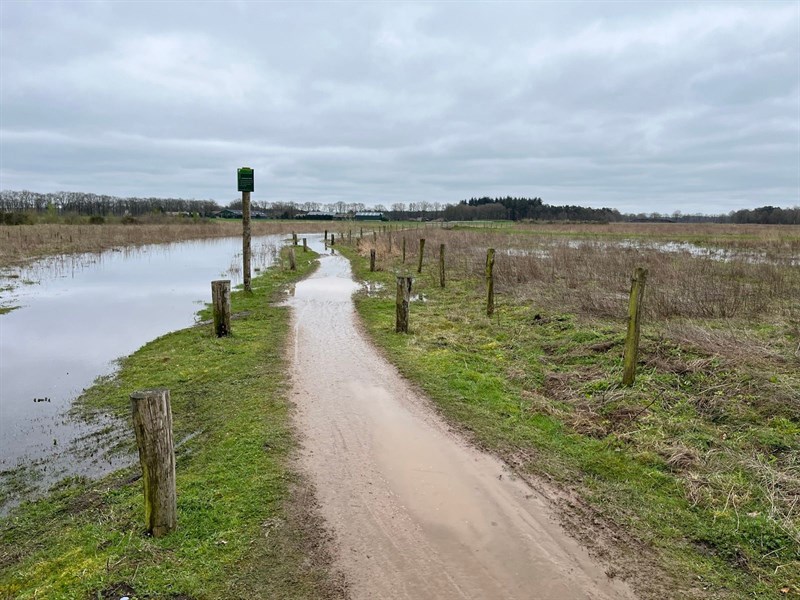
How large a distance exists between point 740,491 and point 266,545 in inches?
174

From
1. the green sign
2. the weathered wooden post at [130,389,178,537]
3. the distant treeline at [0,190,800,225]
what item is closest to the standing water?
the weathered wooden post at [130,389,178,537]

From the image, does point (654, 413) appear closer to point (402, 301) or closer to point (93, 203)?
point (402, 301)

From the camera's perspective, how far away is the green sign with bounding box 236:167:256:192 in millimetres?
15859

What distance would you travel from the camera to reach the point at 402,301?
37.3ft

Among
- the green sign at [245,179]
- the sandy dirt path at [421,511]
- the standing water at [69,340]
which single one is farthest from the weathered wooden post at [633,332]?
the green sign at [245,179]

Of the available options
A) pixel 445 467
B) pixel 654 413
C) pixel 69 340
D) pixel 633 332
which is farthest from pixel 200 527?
pixel 69 340

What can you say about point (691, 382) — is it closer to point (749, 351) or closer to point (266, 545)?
point (749, 351)

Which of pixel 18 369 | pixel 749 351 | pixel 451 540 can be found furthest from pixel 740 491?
pixel 18 369

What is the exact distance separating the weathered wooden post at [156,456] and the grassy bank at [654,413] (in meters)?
3.40

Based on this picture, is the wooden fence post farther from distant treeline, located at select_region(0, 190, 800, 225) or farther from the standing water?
distant treeline, located at select_region(0, 190, 800, 225)

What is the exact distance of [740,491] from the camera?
16.0 feet

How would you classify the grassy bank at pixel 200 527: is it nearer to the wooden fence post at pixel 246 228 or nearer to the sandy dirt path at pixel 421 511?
the sandy dirt path at pixel 421 511

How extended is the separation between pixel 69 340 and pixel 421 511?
36.5 ft

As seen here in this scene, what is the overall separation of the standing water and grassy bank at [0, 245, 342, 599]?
A: 550mm
